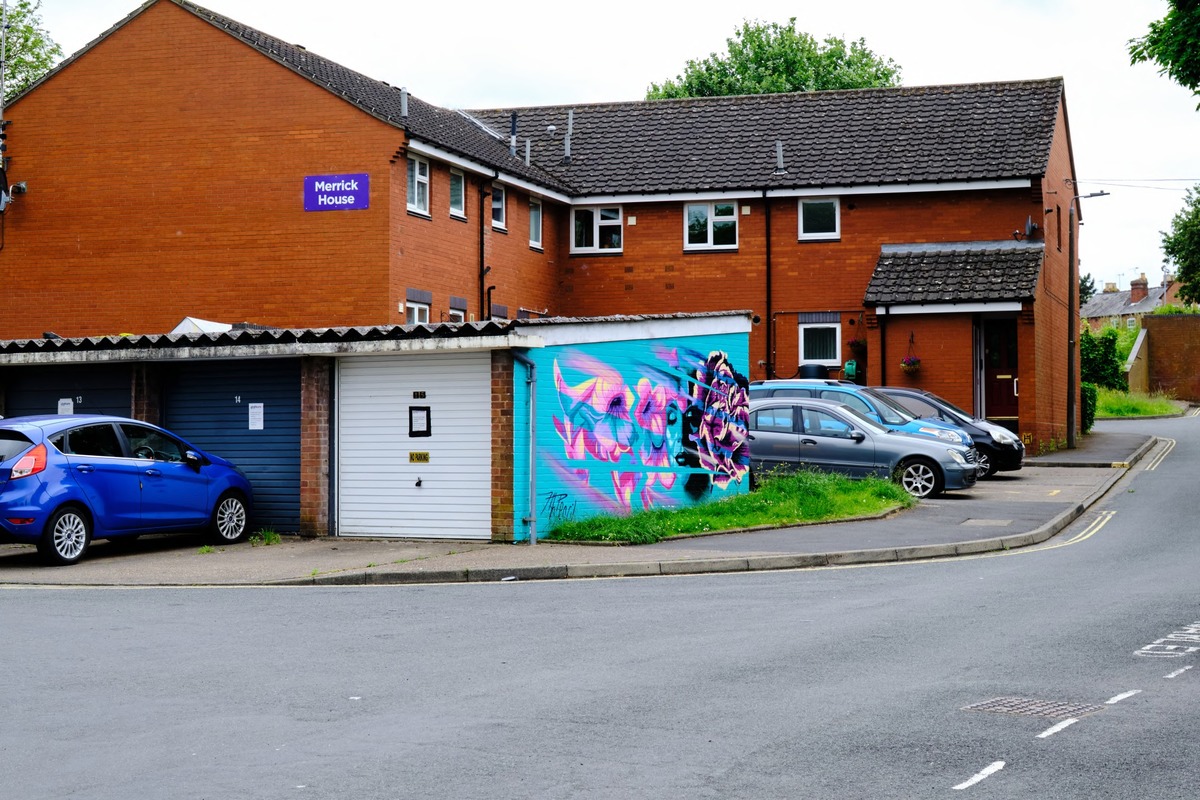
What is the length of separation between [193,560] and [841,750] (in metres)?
11.4

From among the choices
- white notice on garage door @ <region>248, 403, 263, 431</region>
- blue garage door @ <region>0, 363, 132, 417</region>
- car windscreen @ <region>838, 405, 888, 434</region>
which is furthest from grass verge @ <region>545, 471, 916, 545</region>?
blue garage door @ <region>0, 363, 132, 417</region>

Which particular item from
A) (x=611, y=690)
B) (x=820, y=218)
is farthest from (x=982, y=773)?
(x=820, y=218)

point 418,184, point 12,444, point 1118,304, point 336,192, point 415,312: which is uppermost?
point 1118,304

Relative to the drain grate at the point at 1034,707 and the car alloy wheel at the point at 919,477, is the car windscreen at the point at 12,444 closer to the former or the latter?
the drain grate at the point at 1034,707

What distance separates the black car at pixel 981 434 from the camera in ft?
87.1

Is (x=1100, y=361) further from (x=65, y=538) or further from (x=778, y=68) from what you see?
(x=65, y=538)

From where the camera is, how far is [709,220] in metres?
35.9

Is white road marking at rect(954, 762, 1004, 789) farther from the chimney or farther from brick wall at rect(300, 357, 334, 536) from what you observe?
the chimney

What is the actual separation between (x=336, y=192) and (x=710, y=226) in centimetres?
1106

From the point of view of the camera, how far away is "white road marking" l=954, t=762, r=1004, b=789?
6.21 meters

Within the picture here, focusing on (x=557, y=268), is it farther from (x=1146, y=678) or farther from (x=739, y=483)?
(x=1146, y=678)

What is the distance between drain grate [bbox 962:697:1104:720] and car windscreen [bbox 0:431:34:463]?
11787mm

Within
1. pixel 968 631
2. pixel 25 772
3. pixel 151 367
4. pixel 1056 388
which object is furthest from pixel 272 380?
pixel 1056 388

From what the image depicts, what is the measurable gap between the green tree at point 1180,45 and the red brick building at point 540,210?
27.4ft
